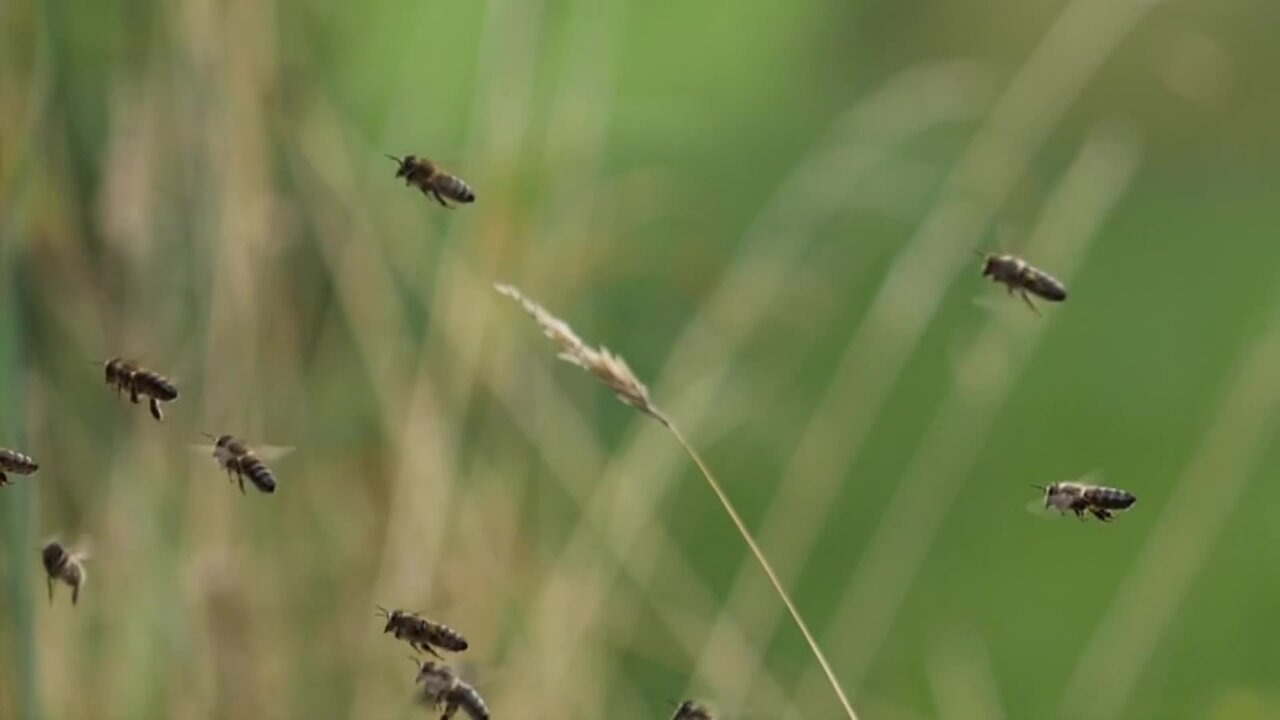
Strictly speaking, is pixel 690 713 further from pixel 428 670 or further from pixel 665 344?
pixel 665 344

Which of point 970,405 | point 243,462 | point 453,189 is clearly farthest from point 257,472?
point 970,405

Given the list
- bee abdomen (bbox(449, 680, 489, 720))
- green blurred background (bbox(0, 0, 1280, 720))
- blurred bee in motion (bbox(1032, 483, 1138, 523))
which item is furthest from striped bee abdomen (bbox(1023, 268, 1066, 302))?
bee abdomen (bbox(449, 680, 489, 720))

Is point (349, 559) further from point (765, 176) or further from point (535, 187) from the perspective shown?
point (765, 176)

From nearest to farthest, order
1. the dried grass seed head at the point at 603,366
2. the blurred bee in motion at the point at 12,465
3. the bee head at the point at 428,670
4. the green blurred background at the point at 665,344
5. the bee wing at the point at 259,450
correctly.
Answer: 1. the dried grass seed head at the point at 603,366
2. the blurred bee in motion at the point at 12,465
3. the bee head at the point at 428,670
4. the bee wing at the point at 259,450
5. the green blurred background at the point at 665,344

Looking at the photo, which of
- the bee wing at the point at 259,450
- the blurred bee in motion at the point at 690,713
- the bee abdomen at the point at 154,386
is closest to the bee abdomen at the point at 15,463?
the bee abdomen at the point at 154,386

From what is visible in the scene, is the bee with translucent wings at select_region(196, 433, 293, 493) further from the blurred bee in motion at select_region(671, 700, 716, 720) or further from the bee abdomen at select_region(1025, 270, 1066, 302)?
the bee abdomen at select_region(1025, 270, 1066, 302)

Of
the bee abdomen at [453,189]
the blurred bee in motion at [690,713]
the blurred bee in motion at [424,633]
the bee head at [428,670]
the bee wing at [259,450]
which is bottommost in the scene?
the bee head at [428,670]

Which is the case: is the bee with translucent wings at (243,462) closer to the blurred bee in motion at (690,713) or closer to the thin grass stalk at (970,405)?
the blurred bee in motion at (690,713)
